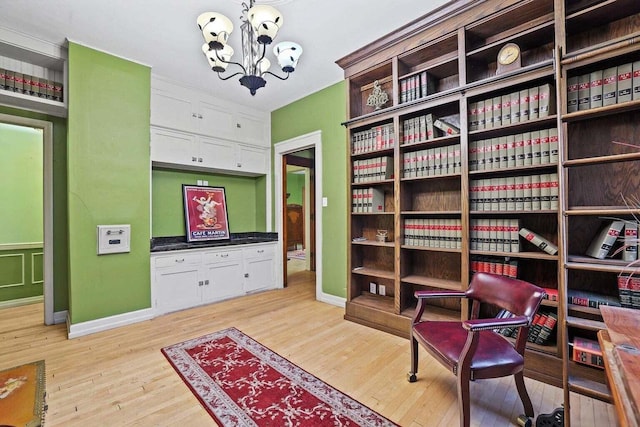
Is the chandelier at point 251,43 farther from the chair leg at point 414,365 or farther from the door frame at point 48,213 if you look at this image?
the door frame at point 48,213

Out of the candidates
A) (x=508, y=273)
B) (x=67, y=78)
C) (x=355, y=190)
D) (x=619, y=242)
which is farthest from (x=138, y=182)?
(x=619, y=242)

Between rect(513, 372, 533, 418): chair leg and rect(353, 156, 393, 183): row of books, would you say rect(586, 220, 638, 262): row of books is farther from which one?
rect(353, 156, 393, 183): row of books

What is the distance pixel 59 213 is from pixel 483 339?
13.5 feet

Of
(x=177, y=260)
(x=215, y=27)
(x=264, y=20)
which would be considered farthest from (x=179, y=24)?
(x=177, y=260)

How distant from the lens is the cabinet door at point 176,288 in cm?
332

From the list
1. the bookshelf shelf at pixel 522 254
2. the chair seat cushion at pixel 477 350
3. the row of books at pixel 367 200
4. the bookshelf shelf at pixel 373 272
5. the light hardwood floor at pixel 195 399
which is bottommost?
the light hardwood floor at pixel 195 399

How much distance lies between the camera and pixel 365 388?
1.92 meters

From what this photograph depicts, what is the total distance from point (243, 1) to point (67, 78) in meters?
1.96

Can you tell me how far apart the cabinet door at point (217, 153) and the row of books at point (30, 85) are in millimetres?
1450

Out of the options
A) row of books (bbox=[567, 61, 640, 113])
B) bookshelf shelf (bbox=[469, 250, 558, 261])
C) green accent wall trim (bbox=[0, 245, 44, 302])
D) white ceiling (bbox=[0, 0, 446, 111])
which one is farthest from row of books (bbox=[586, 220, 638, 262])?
green accent wall trim (bbox=[0, 245, 44, 302])

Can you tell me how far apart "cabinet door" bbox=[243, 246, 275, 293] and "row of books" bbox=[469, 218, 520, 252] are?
2.90 metres

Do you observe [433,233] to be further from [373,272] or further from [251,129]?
[251,129]

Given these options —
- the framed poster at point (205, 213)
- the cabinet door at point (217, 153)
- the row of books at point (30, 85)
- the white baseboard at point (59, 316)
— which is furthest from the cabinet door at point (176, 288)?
the row of books at point (30, 85)

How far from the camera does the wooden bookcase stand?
1729 millimetres
